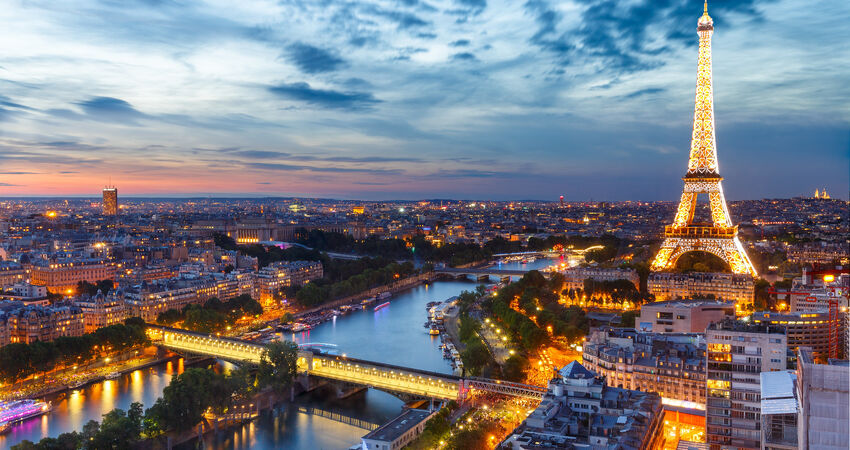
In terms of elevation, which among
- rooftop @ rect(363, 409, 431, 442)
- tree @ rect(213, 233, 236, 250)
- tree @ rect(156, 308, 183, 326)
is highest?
tree @ rect(213, 233, 236, 250)

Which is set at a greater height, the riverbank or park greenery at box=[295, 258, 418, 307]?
park greenery at box=[295, 258, 418, 307]

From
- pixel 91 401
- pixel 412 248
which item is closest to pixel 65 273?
pixel 91 401

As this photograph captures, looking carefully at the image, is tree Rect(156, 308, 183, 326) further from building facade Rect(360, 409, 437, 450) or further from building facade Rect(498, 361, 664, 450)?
building facade Rect(498, 361, 664, 450)

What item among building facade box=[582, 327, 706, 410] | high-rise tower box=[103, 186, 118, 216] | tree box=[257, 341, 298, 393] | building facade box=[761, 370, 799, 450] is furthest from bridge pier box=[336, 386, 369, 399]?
high-rise tower box=[103, 186, 118, 216]

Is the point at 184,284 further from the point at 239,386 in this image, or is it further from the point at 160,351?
the point at 239,386

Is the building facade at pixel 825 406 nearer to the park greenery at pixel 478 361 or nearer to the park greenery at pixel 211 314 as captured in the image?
the park greenery at pixel 478 361

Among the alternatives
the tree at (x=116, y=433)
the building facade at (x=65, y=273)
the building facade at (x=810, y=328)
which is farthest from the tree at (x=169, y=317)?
the building facade at (x=810, y=328)

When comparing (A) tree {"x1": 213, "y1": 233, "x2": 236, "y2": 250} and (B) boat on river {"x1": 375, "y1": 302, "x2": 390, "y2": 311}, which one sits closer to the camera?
(B) boat on river {"x1": 375, "y1": 302, "x2": 390, "y2": 311}
